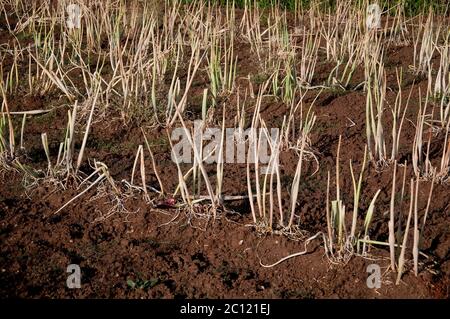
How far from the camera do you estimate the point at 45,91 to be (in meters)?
3.28

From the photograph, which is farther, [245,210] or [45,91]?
[45,91]

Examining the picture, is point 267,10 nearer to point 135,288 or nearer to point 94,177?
point 94,177

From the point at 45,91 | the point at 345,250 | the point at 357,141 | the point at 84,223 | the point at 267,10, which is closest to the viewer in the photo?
the point at 345,250

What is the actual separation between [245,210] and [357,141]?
77 cm

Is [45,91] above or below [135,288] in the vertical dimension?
above

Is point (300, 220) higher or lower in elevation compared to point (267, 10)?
lower

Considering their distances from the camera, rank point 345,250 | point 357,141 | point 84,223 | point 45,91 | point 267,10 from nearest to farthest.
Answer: point 345,250, point 84,223, point 357,141, point 45,91, point 267,10

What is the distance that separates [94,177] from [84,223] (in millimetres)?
315

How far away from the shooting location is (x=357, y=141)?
2965mm
